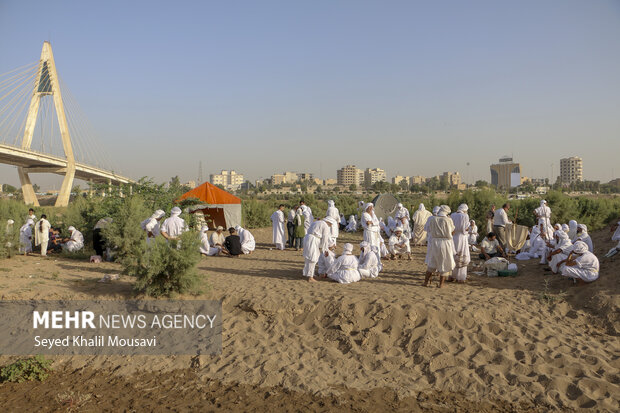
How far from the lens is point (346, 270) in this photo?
761 cm

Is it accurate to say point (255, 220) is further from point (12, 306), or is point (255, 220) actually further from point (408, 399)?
point (408, 399)

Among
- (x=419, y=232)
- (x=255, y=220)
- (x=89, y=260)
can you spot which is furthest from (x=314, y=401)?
(x=255, y=220)

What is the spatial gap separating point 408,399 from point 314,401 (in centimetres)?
95

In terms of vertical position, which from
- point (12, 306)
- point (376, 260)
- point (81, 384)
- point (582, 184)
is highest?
point (582, 184)

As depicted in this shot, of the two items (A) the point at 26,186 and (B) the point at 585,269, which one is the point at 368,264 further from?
(A) the point at 26,186

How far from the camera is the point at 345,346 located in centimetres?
544

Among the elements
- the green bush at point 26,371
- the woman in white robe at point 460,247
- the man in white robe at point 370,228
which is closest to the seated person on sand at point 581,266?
the woman in white robe at point 460,247

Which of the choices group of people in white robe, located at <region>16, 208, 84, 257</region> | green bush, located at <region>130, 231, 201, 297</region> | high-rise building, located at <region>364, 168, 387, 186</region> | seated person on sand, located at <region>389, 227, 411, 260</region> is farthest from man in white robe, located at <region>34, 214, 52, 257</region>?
high-rise building, located at <region>364, 168, 387, 186</region>

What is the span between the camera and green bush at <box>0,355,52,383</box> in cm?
502

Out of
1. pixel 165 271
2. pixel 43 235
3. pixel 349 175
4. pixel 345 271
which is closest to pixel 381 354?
pixel 345 271

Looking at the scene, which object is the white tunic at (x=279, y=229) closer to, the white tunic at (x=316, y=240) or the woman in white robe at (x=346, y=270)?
the white tunic at (x=316, y=240)

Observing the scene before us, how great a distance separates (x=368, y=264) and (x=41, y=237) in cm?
831

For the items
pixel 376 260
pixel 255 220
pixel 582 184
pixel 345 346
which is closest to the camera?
pixel 345 346

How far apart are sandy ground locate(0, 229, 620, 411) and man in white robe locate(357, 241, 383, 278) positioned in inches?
19.0
